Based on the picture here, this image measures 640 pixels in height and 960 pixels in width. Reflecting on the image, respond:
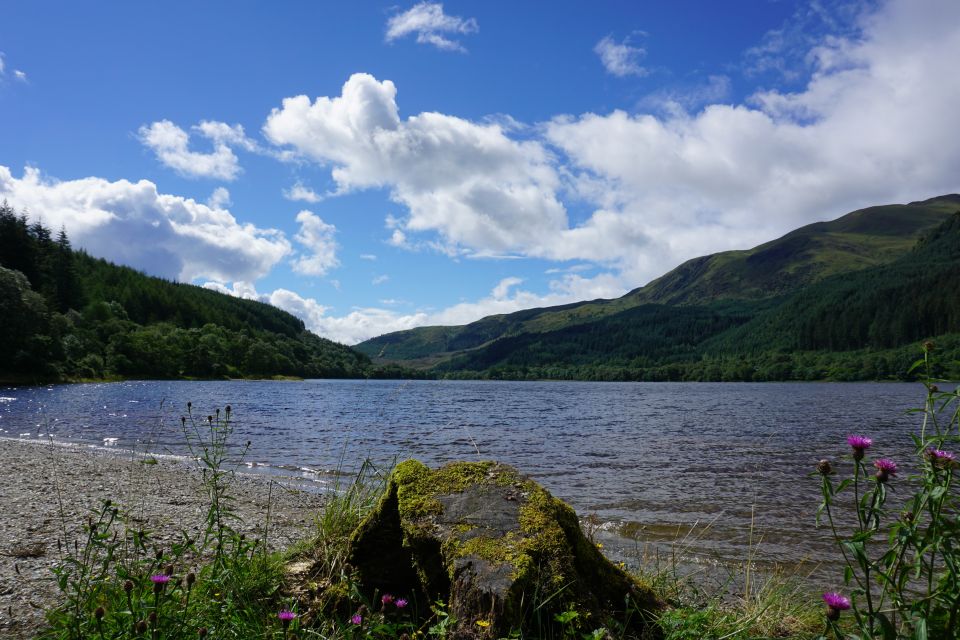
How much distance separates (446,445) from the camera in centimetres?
2719

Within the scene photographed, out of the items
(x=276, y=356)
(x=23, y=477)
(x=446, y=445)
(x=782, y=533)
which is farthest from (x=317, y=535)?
(x=276, y=356)

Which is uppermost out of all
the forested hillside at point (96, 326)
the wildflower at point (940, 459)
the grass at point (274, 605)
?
the forested hillside at point (96, 326)

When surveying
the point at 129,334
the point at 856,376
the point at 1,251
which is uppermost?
the point at 1,251

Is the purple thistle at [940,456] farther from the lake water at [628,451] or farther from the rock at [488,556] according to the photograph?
the lake water at [628,451]

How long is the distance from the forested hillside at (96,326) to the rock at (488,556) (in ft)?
301

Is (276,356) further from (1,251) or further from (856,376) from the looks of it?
(856,376)

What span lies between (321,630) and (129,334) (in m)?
141

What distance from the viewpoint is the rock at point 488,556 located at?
3.99 metres

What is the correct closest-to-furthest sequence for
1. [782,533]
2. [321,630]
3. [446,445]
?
1. [321,630]
2. [782,533]
3. [446,445]

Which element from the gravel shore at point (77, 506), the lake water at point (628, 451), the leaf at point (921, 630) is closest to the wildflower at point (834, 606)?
the leaf at point (921, 630)

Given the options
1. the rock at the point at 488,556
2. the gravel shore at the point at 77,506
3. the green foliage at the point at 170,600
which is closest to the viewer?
the green foliage at the point at 170,600

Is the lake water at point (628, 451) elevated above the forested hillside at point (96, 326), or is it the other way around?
the forested hillside at point (96, 326)

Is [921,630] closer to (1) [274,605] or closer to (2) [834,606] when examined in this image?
(2) [834,606]

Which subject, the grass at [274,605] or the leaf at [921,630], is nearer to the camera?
the leaf at [921,630]
